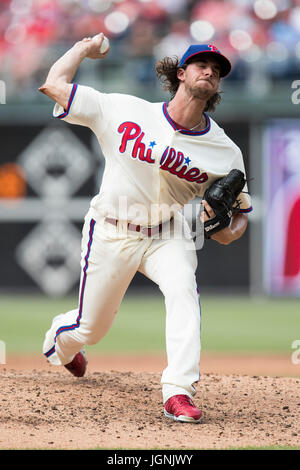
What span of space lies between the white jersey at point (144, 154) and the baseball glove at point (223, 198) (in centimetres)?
8

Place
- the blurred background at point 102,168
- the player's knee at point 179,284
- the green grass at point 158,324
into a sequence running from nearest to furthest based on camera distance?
the player's knee at point 179,284 < the green grass at point 158,324 < the blurred background at point 102,168

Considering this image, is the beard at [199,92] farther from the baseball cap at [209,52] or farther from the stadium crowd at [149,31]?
the stadium crowd at [149,31]

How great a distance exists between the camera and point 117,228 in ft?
13.8

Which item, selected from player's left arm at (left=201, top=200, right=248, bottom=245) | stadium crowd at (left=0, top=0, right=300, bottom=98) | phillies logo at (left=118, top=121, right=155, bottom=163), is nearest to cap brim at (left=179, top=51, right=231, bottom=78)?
phillies logo at (left=118, top=121, right=155, bottom=163)

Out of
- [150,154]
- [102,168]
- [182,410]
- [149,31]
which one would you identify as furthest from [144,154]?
[149,31]

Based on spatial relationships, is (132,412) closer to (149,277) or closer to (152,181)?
(149,277)

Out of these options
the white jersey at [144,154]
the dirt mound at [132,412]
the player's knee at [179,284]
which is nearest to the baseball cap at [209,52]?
the white jersey at [144,154]

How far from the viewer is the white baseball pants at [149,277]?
12.7ft

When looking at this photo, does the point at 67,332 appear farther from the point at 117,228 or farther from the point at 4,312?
the point at 4,312

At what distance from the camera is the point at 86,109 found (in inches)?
159

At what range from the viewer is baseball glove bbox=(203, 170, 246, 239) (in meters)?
4.04

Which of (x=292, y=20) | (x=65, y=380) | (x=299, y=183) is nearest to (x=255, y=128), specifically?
(x=299, y=183)

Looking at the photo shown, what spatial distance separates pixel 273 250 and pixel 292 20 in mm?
3917

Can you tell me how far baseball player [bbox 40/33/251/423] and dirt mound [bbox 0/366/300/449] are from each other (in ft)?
0.91
